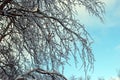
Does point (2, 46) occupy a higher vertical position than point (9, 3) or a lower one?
lower

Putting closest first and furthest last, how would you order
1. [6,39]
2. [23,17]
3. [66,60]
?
[66,60]
[23,17]
[6,39]

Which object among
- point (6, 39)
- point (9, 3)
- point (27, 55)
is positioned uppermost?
point (9, 3)

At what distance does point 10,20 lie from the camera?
6859mm

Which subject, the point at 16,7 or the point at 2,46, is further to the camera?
the point at 2,46

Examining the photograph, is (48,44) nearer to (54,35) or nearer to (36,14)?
(54,35)

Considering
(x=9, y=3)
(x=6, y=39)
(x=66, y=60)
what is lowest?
(x=66, y=60)

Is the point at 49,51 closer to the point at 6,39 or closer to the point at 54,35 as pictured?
the point at 54,35

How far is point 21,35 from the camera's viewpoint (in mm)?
6789

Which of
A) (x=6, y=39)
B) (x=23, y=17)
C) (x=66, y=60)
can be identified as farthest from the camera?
(x=6, y=39)

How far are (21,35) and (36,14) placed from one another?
648mm

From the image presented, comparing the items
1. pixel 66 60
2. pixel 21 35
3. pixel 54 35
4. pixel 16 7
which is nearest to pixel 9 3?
pixel 16 7

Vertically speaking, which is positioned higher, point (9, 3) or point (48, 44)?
point (9, 3)

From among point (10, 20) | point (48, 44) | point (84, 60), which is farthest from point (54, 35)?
point (10, 20)

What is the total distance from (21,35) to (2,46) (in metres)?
0.66
